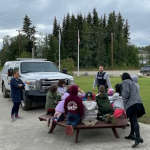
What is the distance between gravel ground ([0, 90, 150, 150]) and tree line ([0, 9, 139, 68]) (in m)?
68.1

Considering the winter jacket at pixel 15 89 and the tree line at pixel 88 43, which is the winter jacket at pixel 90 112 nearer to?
the winter jacket at pixel 15 89

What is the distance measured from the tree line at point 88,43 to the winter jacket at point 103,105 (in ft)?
227

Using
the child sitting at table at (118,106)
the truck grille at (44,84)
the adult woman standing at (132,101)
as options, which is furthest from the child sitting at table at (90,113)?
the truck grille at (44,84)

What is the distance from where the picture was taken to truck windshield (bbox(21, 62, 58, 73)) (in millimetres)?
11648

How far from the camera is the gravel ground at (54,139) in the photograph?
221 inches

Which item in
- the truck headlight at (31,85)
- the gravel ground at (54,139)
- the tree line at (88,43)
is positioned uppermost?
the tree line at (88,43)

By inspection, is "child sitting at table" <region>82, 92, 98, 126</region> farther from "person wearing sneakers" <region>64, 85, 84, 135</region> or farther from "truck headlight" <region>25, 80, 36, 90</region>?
"truck headlight" <region>25, 80, 36, 90</region>

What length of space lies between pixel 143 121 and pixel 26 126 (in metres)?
3.57

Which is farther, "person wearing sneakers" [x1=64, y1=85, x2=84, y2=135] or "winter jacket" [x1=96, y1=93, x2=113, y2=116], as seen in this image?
"winter jacket" [x1=96, y1=93, x2=113, y2=116]

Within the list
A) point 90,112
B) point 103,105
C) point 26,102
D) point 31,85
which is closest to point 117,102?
point 103,105

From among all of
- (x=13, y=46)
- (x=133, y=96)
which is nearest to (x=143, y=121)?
(x=133, y=96)

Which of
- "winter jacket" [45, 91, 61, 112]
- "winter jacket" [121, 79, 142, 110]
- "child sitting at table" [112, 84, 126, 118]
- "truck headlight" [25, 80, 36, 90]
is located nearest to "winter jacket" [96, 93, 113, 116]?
"child sitting at table" [112, 84, 126, 118]

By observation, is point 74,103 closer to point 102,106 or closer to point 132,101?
point 102,106

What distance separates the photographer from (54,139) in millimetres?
6211
